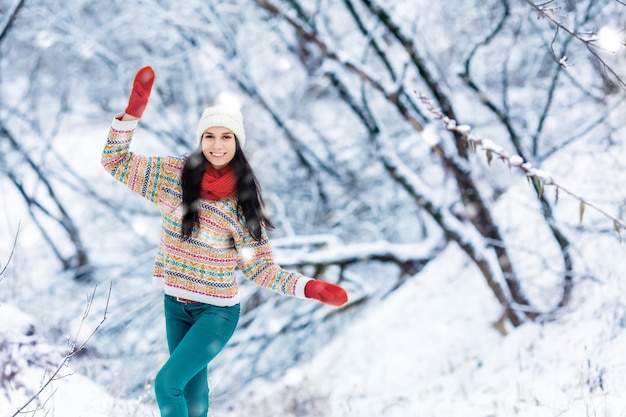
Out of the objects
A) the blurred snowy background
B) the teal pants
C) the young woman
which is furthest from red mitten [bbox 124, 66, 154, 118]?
the blurred snowy background

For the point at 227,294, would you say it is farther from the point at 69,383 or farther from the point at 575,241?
the point at 575,241

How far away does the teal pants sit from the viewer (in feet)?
7.58

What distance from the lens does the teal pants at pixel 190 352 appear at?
7.58 feet

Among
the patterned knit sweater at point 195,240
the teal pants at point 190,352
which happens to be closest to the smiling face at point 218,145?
the patterned knit sweater at point 195,240

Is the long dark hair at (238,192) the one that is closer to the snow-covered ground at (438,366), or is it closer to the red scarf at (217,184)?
the red scarf at (217,184)

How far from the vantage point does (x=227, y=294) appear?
2518 mm

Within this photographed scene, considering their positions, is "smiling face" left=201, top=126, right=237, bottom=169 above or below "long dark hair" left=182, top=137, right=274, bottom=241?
above

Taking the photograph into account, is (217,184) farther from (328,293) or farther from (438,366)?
(438,366)

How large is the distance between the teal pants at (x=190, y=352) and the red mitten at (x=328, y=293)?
0.41 meters

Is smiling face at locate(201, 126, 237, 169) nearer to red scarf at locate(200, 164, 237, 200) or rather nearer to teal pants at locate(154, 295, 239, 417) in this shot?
red scarf at locate(200, 164, 237, 200)

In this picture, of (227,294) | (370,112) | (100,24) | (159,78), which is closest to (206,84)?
(159,78)

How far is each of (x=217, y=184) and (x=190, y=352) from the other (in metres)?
0.70

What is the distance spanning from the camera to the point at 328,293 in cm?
234

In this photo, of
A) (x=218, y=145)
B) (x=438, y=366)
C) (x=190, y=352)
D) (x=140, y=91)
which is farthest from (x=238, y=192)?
(x=438, y=366)
